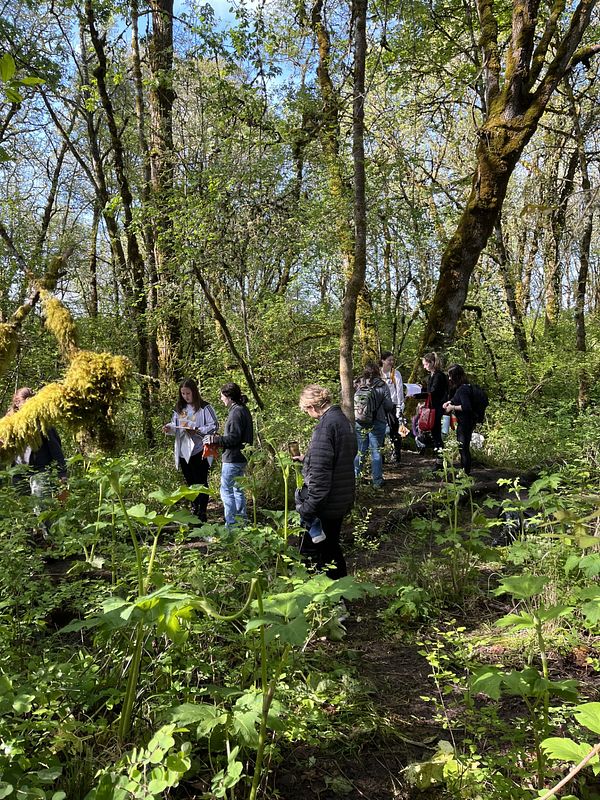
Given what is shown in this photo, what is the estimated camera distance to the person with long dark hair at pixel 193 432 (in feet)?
21.4

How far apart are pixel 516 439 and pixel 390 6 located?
708 cm

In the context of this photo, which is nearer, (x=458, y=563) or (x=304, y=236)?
(x=458, y=563)

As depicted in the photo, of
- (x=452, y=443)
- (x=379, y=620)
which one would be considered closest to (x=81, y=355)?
(x=379, y=620)

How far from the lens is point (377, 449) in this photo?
779 centimetres

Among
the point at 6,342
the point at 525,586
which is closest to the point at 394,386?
the point at 6,342

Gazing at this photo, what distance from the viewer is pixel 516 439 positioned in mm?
9688

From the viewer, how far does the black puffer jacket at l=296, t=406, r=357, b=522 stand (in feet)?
13.7

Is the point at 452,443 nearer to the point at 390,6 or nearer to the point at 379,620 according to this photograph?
the point at 379,620

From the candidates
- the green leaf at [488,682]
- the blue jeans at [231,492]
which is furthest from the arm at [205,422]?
the green leaf at [488,682]

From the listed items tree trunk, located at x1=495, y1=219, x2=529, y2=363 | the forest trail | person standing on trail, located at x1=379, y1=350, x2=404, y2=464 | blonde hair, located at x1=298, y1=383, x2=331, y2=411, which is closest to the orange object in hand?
the forest trail

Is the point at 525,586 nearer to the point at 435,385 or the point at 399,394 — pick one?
the point at 435,385

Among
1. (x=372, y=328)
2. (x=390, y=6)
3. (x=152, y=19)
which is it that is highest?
(x=152, y=19)

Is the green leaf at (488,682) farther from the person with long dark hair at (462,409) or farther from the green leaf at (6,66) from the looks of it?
the person with long dark hair at (462,409)

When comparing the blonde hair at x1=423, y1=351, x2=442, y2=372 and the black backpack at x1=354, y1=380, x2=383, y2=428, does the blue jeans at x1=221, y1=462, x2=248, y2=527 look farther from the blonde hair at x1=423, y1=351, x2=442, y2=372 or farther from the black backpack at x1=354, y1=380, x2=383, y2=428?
the blonde hair at x1=423, y1=351, x2=442, y2=372
